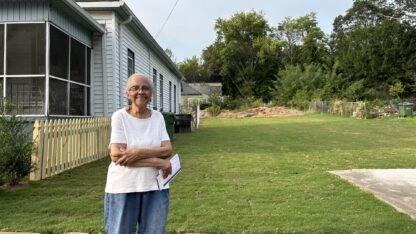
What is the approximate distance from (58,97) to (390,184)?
7410mm

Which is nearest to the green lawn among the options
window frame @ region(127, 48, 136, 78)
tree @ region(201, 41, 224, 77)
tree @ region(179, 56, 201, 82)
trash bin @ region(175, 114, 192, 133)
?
window frame @ region(127, 48, 136, 78)

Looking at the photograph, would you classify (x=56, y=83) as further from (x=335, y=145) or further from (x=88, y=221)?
(x=335, y=145)

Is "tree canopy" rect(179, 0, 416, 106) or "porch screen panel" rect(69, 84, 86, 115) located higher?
"tree canopy" rect(179, 0, 416, 106)

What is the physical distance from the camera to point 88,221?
4.77 meters

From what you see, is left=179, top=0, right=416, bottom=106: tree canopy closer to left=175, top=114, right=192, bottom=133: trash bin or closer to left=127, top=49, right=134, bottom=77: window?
left=175, top=114, right=192, bottom=133: trash bin

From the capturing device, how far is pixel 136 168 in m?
2.83

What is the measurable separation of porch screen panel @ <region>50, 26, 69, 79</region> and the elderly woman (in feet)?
24.8

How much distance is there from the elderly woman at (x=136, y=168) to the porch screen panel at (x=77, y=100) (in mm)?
8689

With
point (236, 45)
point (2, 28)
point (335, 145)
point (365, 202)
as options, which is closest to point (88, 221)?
point (365, 202)

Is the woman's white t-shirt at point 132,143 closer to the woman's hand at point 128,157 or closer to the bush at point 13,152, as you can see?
the woman's hand at point 128,157

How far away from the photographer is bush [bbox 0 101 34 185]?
666 centimetres

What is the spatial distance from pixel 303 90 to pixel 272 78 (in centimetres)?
1612

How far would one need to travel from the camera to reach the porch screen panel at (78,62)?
11.2m

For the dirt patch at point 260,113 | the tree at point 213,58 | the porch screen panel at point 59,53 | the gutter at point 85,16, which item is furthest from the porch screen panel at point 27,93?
the tree at point 213,58
